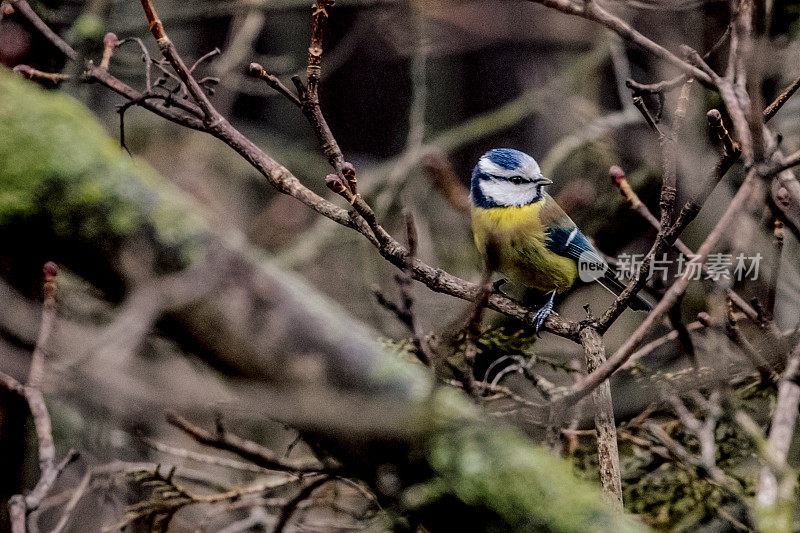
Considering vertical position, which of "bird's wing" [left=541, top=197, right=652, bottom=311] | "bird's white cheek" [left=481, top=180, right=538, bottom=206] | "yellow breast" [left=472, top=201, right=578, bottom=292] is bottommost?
"yellow breast" [left=472, top=201, right=578, bottom=292]

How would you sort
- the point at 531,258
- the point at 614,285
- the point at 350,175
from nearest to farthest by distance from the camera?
1. the point at 350,175
2. the point at 614,285
3. the point at 531,258

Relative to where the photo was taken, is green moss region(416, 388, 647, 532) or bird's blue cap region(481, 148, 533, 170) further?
bird's blue cap region(481, 148, 533, 170)

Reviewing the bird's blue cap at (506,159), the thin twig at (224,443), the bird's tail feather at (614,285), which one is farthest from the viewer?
the bird's blue cap at (506,159)

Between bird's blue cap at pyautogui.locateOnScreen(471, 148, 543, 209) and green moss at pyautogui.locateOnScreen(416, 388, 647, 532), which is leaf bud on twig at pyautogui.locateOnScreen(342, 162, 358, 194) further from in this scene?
bird's blue cap at pyautogui.locateOnScreen(471, 148, 543, 209)

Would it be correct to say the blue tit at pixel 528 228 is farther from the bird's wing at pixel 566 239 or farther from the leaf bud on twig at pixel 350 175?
the leaf bud on twig at pixel 350 175

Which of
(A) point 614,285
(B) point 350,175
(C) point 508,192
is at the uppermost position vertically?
(C) point 508,192

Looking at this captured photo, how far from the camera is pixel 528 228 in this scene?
111 cm

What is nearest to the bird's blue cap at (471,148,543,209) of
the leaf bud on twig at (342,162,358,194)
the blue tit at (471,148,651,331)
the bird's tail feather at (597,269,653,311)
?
the blue tit at (471,148,651,331)

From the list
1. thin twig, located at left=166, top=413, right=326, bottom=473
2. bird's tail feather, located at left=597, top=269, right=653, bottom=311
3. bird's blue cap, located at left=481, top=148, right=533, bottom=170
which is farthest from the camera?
bird's blue cap, located at left=481, top=148, right=533, bottom=170

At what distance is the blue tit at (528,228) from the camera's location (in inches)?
42.3

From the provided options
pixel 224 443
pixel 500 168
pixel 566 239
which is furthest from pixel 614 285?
pixel 224 443

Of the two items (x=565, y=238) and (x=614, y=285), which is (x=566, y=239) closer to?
(x=565, y=238)

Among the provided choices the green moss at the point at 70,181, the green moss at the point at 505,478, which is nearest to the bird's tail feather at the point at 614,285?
the green moss at the point at 505,478

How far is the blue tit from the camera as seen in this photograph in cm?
108
